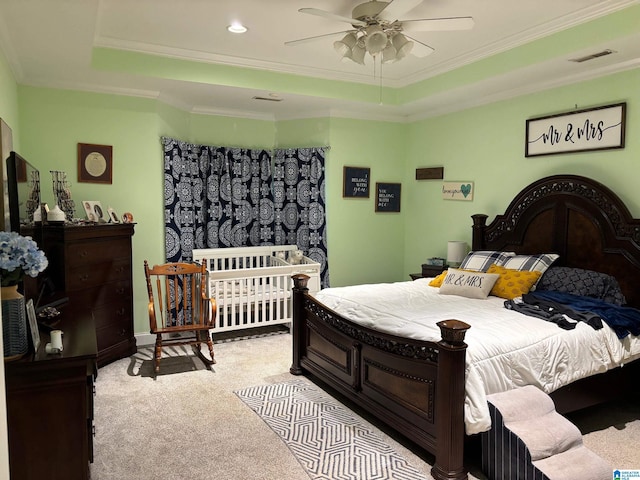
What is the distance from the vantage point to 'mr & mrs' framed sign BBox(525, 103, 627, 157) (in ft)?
11.6

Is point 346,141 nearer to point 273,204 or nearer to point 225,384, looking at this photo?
point 273,204

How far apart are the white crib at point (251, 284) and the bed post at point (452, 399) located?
8.51 feet

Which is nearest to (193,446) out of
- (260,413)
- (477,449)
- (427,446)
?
(260,413)

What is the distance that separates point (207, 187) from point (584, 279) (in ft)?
12.3

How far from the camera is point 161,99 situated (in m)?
4.55

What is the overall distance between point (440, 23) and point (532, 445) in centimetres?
236

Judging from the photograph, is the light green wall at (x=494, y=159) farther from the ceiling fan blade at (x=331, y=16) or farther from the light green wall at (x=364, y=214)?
the ceiling fan blade at (x=331, y=16)

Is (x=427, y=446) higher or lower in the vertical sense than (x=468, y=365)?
lower

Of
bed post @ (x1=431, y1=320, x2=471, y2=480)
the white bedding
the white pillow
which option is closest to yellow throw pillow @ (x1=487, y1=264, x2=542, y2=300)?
the white pillow

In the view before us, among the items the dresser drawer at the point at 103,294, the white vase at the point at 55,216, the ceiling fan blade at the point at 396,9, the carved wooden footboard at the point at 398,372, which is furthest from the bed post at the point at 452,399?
the white vase at the point at 55,216

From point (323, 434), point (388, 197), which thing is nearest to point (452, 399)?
point (323, 434)

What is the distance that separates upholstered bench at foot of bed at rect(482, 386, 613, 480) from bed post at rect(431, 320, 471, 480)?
0.16 metres

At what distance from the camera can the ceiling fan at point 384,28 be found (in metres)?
2.72

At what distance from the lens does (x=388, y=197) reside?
18.6 feet
